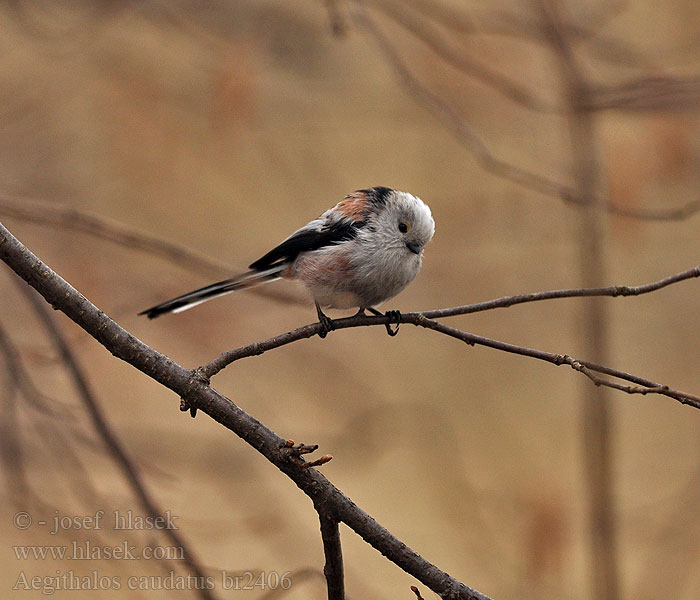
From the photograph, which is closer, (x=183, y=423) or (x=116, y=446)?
(x=116, y=446)

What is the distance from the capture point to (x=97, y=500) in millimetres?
2137

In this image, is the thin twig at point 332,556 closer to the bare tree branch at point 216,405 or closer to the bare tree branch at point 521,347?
the bare tree branch at point 216,405

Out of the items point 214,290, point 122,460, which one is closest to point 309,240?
point 214,290

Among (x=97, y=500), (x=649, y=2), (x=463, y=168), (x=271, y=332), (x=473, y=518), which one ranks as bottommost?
(x=97, y=500)

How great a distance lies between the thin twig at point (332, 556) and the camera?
1.27 m

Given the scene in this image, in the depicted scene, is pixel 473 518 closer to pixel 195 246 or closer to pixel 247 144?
pixel 195 246

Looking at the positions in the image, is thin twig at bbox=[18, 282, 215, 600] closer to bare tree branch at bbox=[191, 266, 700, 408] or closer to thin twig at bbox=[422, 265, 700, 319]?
bare tree branch at bbox=[191, 266, 700, 408]

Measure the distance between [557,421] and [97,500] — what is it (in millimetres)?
3458

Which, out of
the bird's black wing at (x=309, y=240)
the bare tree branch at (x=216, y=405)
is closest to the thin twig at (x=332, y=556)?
the bare tree branch at (x=216, y=405)

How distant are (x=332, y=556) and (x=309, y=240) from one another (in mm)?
1185

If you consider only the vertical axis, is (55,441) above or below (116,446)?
above

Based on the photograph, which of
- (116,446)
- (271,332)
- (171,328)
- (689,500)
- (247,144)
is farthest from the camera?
(247,144)

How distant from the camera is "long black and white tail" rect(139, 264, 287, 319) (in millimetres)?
1834

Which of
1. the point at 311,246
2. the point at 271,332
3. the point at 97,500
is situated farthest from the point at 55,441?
the point at 271,332
